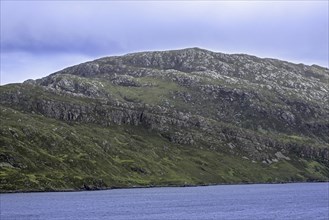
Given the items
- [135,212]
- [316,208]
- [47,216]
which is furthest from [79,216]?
[316,208]

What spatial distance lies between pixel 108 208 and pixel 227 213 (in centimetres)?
3703

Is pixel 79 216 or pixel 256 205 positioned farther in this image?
pixel 256 205

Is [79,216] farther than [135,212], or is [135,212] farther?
[135,212]

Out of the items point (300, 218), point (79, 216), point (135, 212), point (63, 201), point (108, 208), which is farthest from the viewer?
point (63, 201)

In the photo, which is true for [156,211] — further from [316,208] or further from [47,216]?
[316,208]

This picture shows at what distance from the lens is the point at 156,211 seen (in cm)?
14550

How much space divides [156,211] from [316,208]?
46.6 metres

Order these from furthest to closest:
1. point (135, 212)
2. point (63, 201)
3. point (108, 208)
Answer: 1. point (63, 201)
2. point (108, 208)
3. point (135, 212)

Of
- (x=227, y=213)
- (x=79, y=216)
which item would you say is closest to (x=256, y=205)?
(x=227, y=213)

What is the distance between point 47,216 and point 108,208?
25832 mm

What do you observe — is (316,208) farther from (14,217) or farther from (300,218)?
(14,217)

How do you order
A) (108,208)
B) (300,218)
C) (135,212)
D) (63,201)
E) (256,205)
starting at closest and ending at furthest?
(300,218) → (135,212) → (108,208) → (256,205) → (63,201)

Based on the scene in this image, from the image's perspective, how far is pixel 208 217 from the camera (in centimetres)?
12912

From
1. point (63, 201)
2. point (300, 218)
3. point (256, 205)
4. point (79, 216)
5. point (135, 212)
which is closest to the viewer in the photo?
point (300, 218)
